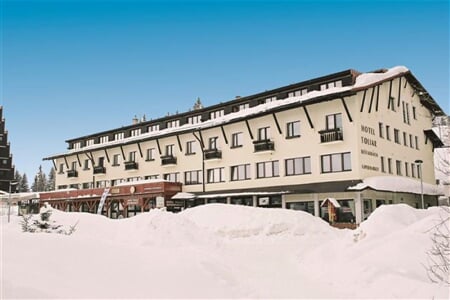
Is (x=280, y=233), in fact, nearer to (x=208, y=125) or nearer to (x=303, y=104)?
(x=303, y=104)

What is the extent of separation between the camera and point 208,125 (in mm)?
35156

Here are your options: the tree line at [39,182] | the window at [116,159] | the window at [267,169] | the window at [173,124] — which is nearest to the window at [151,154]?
the window at [173,124]

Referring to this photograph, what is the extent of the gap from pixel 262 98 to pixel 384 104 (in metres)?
9.77

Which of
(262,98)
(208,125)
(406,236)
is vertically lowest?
(406,236)

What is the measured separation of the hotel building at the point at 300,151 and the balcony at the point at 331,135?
0.22 feet

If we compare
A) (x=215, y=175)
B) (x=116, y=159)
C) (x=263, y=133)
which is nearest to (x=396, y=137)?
(x=263, y=133)

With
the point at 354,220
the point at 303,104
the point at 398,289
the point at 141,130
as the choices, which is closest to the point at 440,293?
the point at 398,289

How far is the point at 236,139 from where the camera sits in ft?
114

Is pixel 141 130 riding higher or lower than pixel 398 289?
higher

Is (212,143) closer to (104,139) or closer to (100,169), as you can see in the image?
(100,169)

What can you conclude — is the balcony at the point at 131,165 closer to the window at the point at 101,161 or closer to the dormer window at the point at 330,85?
the window at the point at 101,161

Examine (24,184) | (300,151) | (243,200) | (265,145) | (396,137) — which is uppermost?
(396,137)

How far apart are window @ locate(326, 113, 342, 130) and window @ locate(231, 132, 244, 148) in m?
7.74

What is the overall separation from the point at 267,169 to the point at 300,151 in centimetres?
324
